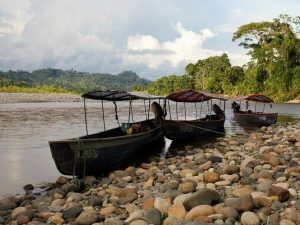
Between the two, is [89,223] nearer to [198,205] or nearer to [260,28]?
[198,205]

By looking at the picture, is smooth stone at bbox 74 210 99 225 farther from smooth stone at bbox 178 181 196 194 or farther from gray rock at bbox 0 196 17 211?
gray rock at bbox 0 196 17 211

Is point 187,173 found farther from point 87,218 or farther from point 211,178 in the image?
point 87,218

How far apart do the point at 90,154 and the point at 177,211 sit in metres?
5.75

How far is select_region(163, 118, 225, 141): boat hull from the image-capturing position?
20734mm

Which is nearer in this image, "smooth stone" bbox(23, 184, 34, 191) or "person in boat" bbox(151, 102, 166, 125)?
"smooth stone" bbox(23, 184, 34, 191)

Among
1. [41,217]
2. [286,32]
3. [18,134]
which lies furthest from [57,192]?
[286,32]

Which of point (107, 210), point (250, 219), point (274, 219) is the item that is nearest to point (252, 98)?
point (107, 210)

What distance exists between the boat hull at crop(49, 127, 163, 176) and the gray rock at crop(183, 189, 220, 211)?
17.8 ft

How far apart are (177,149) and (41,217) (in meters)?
12.0

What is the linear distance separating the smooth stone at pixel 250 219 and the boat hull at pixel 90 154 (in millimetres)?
6681

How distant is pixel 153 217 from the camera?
8164 millimetres

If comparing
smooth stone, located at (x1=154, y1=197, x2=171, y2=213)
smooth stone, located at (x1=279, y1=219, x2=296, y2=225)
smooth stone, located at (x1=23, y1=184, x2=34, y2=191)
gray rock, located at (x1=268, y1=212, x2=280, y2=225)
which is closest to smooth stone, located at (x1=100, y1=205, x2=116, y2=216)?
smooth stone, located at (x1=154, y1=197, x2=171, y2=213)

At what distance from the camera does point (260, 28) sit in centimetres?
7381

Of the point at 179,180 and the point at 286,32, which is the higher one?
the point at 286,32
